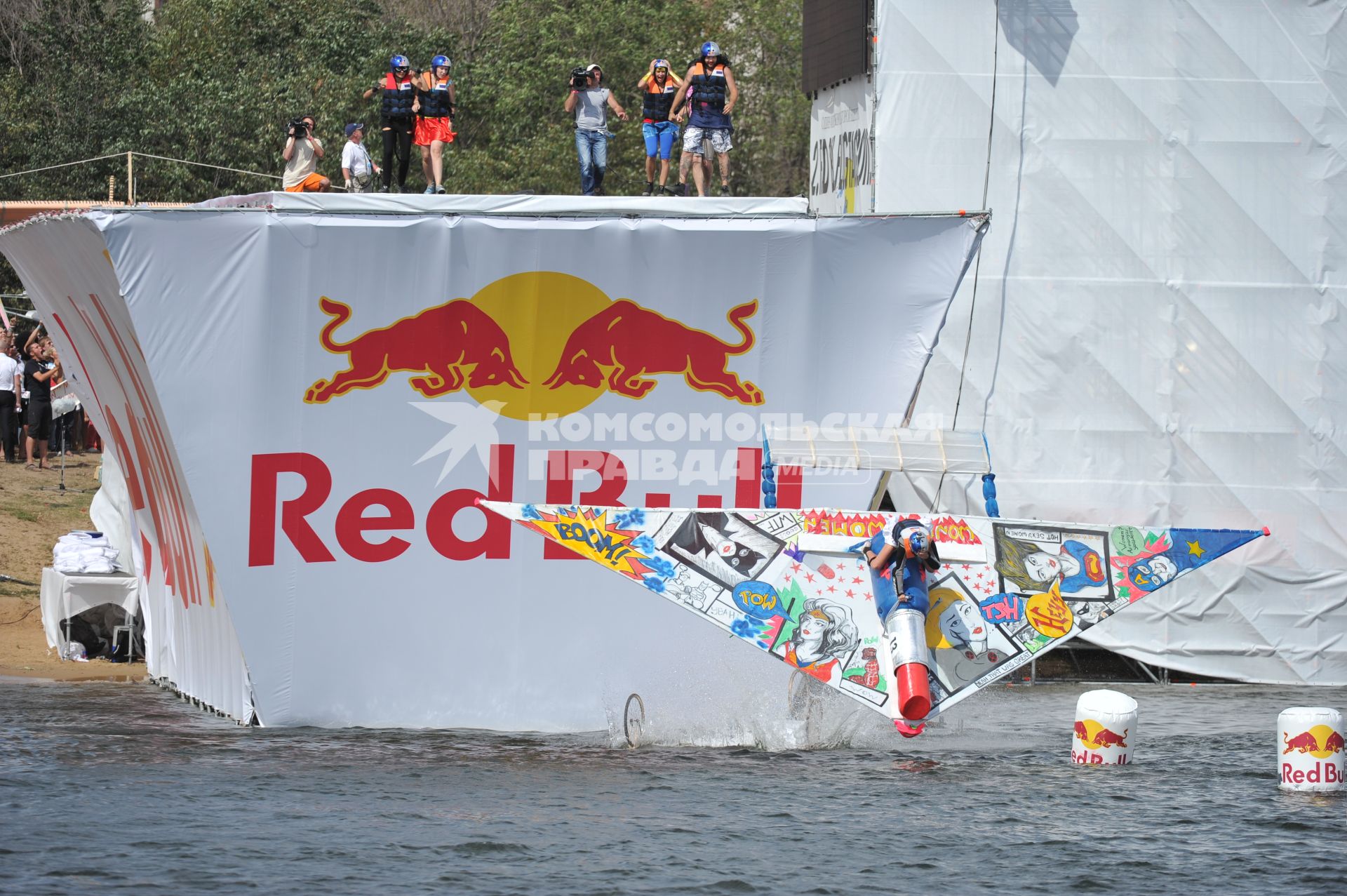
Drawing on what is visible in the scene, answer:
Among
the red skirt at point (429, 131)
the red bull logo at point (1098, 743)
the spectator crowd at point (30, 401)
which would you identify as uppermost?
the red skirt at point (429, 131)

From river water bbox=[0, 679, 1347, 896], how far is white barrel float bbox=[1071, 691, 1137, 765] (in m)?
0.15

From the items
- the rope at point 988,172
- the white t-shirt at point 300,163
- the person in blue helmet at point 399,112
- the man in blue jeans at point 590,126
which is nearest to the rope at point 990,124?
the rope at point 988,172

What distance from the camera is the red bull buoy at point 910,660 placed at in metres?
13.1

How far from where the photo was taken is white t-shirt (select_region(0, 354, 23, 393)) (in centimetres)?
2511

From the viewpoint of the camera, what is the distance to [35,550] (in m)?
22.5

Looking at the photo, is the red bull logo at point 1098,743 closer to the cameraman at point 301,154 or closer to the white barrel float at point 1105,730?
the white barrel float at point 1105,730

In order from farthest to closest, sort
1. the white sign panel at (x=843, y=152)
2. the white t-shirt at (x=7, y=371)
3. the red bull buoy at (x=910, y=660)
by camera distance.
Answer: the white t-shirt at (x=7, y=371) → the white sign panel at (x=843, y=152) → the red bull buoy at (x=910, y=660)

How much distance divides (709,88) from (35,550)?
34.8 feet

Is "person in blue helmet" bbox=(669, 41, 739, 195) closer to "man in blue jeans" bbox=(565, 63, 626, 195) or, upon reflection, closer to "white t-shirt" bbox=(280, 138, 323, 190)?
"man in blue jeans" bbox=(565, 63, 626, 195)

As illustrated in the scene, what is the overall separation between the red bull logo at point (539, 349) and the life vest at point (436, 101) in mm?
3329

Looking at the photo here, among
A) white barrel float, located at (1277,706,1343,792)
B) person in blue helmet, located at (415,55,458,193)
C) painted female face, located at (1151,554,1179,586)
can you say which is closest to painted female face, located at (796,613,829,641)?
painted female face, located at (1151,554,1179,586)

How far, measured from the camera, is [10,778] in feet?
40.8

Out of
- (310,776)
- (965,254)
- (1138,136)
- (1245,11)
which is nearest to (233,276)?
(310,776)

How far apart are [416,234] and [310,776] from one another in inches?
174
